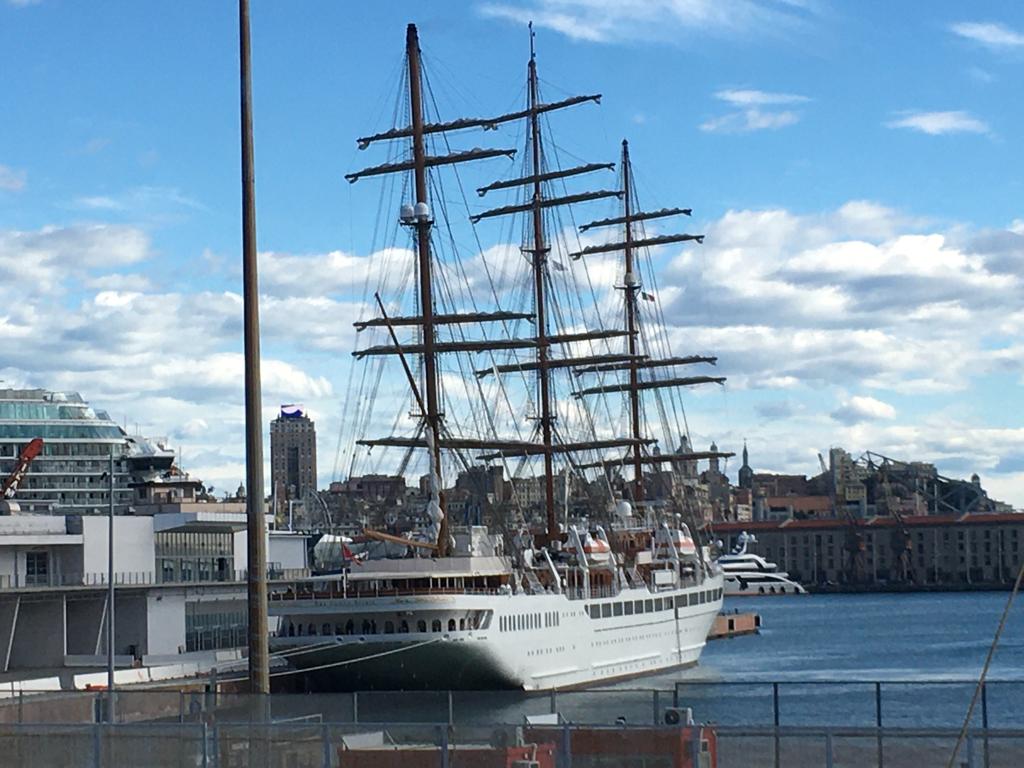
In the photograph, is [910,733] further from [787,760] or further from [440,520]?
[440,520]

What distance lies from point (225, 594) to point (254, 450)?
55.4 meters

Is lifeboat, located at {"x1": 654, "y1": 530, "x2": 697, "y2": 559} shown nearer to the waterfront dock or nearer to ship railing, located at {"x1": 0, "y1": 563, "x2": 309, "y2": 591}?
ship railing, located at {"x1": 0, "y1": 563, "x2": 309, "y2": 591}

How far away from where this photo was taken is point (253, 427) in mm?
20906

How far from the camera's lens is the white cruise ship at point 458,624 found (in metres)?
63.8

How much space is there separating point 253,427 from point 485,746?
4.92 metres

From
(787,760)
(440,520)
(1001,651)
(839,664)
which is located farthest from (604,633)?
(787,760)

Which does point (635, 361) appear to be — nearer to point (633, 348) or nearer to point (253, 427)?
point (633, 348)

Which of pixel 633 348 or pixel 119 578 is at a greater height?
pixel 633 348

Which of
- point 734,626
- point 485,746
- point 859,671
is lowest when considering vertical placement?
point 734,626

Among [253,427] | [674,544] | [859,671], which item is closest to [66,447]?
[674,544]

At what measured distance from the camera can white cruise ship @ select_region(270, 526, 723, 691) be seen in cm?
6384

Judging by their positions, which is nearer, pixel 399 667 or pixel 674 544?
pixel 399 667

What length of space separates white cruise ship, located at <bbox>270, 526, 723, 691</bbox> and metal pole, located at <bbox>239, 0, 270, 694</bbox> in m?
42.2

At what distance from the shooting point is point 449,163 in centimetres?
7575
